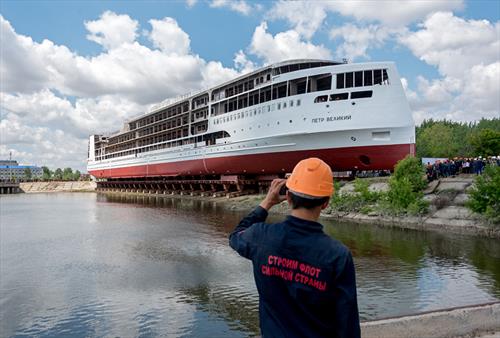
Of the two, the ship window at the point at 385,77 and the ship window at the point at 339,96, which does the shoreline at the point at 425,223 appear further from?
the ship window at the point at 385,77

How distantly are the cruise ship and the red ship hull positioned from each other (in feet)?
0.25

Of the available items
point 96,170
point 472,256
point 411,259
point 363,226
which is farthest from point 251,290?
point 96,170

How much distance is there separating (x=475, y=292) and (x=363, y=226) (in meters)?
13.7

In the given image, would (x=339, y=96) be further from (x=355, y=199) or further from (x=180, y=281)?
(x=180, y=281)

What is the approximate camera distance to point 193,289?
1248 cm

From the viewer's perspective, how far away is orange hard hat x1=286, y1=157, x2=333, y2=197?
2.62 metres

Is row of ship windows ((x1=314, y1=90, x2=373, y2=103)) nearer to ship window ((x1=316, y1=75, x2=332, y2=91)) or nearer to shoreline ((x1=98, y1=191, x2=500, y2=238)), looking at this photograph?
ship window ((x1=316, y1=75, x2=332, y2=91))

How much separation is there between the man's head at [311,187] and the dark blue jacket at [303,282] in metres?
0.12

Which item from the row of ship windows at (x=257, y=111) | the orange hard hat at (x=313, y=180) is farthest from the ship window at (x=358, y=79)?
the orange hard hat at (x=313, y=180)

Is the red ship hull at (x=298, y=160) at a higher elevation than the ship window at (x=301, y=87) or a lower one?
lower

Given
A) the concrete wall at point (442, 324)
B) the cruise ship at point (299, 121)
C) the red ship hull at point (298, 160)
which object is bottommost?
the concrete wall at point (442, 324)

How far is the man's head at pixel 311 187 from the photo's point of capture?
8.59ft

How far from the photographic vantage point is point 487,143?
7988 cm

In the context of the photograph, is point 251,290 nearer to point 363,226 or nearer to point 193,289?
point 193,289
